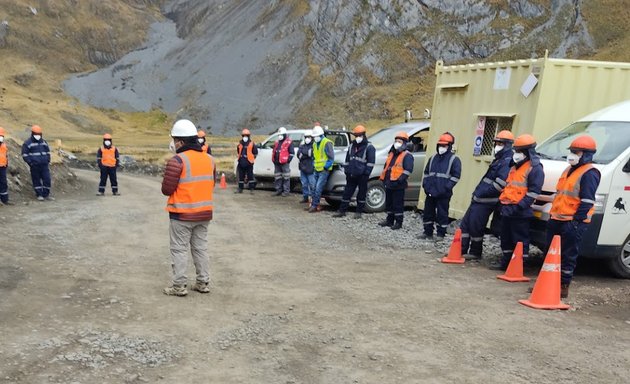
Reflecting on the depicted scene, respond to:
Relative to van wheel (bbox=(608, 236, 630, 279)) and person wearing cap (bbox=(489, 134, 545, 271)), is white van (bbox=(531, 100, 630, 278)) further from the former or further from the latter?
person wearing cap (bbox=(489, 134, 545, 271))

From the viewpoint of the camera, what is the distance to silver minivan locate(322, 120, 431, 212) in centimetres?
1249

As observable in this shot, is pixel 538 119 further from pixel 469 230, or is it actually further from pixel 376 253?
pixel 376 253

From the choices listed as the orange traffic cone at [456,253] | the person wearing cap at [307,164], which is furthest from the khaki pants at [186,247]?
the person wearing cap at [307,164]

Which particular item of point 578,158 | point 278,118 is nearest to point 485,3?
point 278,118

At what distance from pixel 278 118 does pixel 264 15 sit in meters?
12.8

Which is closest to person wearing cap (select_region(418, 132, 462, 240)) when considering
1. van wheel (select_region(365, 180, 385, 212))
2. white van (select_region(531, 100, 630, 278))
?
white van (select_region(531, 100, 630, 278))

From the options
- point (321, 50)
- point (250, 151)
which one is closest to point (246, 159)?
point (250, 151)

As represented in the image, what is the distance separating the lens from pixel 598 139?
756 cm

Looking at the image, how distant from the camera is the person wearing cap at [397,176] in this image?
1037cm

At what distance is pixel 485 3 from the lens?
43.5 meters

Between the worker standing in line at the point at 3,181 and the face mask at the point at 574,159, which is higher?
the face mask at the point at 574,159

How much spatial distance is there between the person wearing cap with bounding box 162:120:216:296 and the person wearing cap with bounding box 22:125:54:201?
30.1 feet

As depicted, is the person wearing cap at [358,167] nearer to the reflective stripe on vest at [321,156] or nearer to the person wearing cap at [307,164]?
the reflective stripe on vest at [321,156]

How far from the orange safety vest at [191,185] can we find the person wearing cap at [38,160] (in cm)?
931
